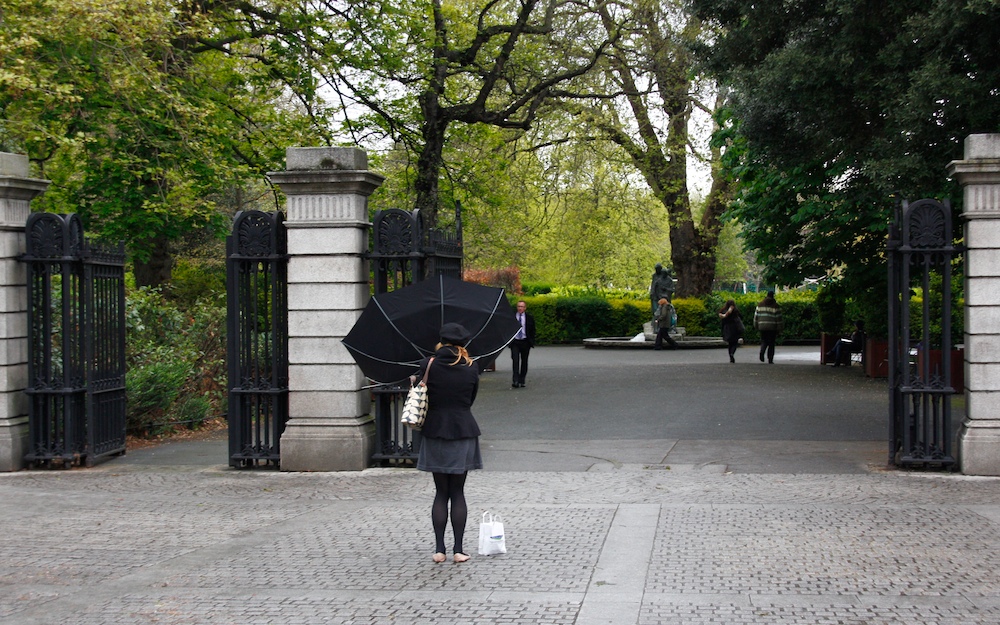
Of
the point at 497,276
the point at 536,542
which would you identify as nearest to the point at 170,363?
the point at 536,542

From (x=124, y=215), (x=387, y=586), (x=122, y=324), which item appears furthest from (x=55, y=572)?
(x=124, y=215)

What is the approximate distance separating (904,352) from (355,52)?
1212 cm

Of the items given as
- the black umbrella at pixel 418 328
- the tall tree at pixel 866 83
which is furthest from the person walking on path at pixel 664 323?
the black umbrella at pixel 418 328

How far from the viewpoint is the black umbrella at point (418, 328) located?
7523 millimetres

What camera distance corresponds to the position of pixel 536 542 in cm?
788

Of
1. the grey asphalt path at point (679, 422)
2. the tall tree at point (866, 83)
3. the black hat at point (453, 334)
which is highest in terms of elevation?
the tall tree at point (866, 83)

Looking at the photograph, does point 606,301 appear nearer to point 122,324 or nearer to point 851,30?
point 851,30

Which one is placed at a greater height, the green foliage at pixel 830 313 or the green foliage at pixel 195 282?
the green foliage at pixel 195 282

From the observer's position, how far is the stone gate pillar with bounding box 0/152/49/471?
11.8 metres

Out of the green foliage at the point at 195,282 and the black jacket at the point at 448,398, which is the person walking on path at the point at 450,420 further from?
the green foliage at the point at 195,282

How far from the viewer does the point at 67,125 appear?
58.6ft

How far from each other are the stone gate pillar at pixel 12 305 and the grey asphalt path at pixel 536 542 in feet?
2.16

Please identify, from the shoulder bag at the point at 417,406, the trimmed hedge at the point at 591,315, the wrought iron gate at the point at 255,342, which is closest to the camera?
the shoulder bag at the point at 417,406

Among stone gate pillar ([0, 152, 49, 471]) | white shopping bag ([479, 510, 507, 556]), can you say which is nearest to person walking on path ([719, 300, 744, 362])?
stone gate pillar ([0, 152, 49, 471])
